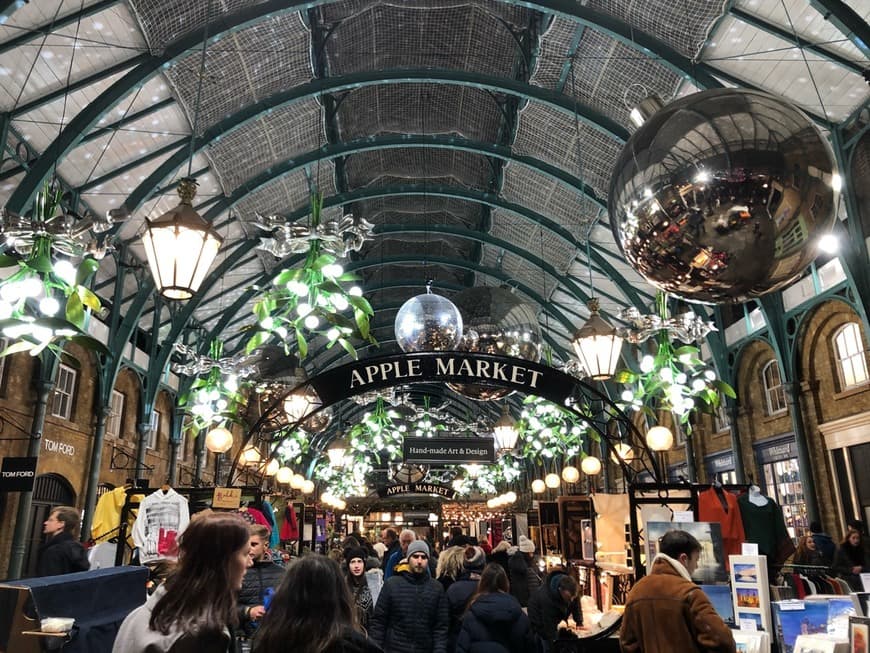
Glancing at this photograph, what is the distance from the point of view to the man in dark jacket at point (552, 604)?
5.86 m

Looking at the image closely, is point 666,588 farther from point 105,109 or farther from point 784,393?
point 784,393

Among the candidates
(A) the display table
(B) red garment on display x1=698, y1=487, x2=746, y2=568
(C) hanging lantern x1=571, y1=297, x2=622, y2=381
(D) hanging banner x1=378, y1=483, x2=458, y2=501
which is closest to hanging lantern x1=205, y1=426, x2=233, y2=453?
(C) hanging lantern x1=571, y1=297, x2=622, y2=381

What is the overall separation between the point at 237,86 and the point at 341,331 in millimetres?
6755

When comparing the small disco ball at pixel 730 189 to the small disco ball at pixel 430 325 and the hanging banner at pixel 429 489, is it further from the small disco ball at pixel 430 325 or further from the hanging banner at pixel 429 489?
the hanging banner at pixel 429 489

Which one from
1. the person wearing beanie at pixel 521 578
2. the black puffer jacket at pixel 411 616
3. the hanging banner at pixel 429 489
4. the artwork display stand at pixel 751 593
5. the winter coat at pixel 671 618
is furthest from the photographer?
the hanging banner at pixel 429 489

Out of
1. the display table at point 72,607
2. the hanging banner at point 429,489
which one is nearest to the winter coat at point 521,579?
the hanging banner at point 429,489

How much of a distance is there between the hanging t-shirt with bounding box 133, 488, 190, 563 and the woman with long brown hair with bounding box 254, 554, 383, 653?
4.14 m

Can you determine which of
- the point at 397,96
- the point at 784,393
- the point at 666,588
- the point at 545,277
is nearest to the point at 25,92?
the point at 397,96

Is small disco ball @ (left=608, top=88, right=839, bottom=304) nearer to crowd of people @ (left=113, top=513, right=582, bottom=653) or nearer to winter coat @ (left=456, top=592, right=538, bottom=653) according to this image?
crowd of people @ (left=113, top=513, right=582, bottom=653)

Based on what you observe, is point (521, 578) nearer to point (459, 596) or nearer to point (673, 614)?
point (459, 596)

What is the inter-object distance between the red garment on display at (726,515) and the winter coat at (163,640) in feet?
17.8

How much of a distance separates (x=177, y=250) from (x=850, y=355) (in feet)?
37.5

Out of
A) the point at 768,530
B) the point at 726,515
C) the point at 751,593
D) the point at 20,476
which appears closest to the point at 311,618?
the point at 751,593

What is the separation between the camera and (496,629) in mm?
4664
